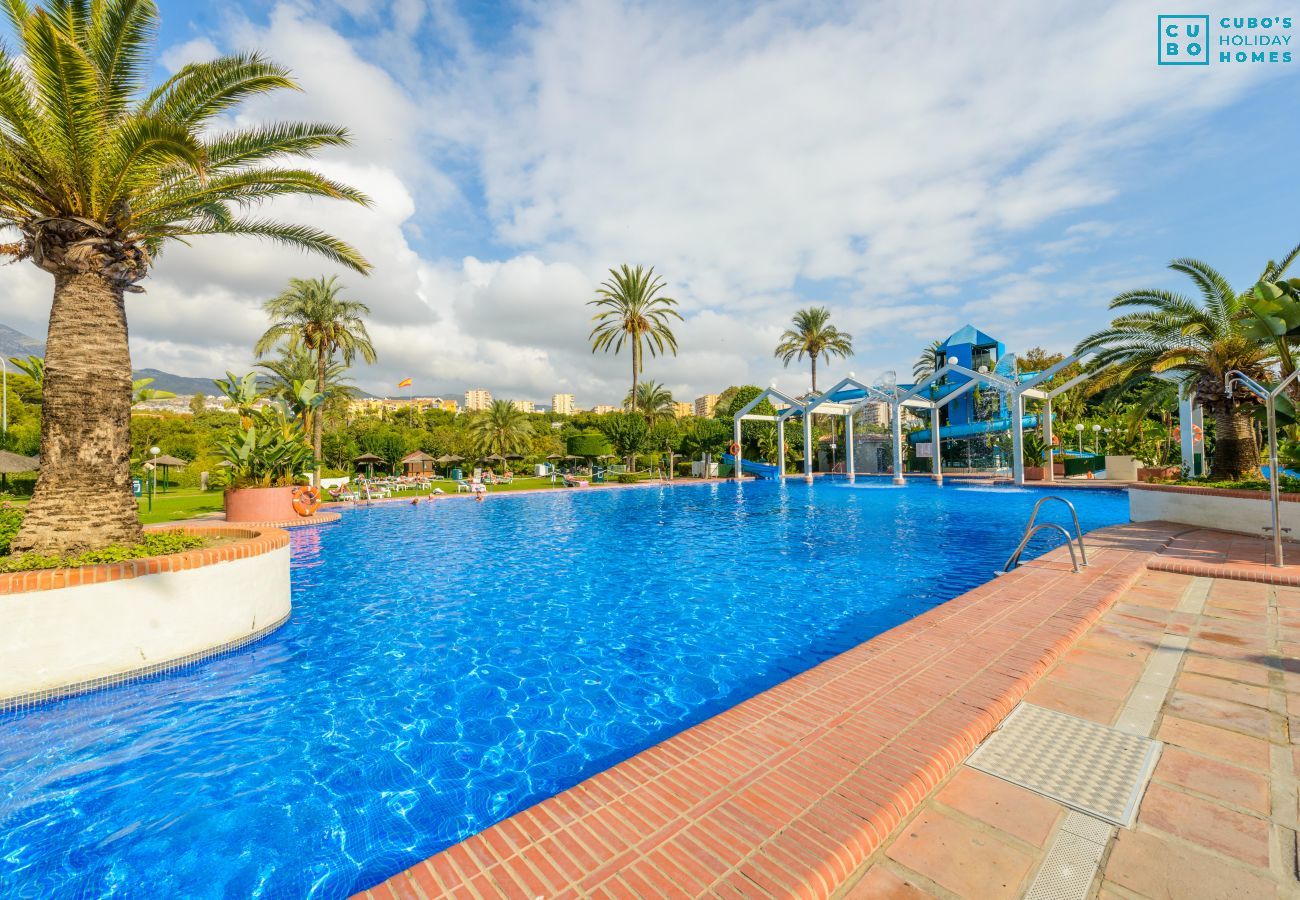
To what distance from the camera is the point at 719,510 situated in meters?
19.8

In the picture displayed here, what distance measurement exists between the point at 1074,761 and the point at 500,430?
43.4m

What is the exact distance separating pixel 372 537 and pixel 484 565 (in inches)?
200

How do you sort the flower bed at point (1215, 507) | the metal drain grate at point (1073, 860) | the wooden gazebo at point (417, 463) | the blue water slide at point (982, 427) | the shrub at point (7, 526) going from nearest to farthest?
1. the metal drain grate at point (1073, 860)
2. the shrub at point (7, 526)
3. the flower bed at point (1215, 507)
4. the blue water slide at point (982, 427)
5. the wooden gazebo at point (417, 463)

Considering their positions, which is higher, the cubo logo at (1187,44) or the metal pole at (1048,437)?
the cubo logo at (1187,44)

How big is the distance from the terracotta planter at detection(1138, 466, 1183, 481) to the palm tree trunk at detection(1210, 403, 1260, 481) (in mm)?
11144

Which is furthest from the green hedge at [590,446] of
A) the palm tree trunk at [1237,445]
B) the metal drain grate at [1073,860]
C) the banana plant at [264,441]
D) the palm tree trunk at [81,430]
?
the metal drain grate at [1073,860]

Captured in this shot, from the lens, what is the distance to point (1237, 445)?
11.7 m

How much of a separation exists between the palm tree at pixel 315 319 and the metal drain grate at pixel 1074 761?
26.6 m

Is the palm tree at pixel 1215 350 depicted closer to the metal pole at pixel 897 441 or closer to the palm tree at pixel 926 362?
the metal pole at pixel 897 441

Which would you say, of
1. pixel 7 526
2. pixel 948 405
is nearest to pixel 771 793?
pixel 7 526

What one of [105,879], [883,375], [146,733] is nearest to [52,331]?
[146,733]

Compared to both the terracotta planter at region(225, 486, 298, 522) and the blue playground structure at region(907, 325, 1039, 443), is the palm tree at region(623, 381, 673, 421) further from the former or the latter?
the terracotta planter at region(225, 486, 298, 522)

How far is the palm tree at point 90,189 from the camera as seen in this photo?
222 inches

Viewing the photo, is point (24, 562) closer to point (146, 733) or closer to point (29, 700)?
point (29, 700)
